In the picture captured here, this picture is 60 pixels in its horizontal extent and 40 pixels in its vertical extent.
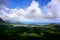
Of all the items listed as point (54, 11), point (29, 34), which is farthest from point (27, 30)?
point (54, 11)

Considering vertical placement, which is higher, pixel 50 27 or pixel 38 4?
pixel 38 4

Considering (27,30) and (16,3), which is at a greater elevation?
(16,3)

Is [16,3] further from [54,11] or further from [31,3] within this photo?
[54,11]

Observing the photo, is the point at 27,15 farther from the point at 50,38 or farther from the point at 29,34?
the point at 50,38

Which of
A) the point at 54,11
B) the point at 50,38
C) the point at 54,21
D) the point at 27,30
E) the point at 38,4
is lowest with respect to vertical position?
the point at 50,38

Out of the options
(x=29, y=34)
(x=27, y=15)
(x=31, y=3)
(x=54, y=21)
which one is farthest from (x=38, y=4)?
(x=29, y=34)

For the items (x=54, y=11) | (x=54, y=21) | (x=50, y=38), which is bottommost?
(x=50, y=38)
